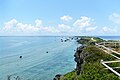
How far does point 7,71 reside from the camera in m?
71.6

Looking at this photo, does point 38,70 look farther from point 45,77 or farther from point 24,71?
point 45,77

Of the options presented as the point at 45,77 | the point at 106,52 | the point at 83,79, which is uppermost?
the point at 106,52

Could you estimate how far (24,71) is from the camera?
71250 mm

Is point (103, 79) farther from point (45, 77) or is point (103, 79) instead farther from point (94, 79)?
point (45, 77)

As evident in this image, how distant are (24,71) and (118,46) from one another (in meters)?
38.1

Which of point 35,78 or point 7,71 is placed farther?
point 7,71

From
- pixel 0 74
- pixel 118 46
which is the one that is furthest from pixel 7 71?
pixel 118 46

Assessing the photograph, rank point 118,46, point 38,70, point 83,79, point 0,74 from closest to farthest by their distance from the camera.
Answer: point 83,79 < point 118,46 < point 0,74 < point 38,70

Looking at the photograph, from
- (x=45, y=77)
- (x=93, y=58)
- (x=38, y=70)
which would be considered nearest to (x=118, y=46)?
(x=93, y=58)

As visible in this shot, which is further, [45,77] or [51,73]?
[51,73]

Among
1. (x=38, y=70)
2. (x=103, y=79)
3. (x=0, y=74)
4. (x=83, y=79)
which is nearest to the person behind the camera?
(x=103, y=79)

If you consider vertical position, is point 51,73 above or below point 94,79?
below

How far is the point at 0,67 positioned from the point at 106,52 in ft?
176

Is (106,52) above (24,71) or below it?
above
